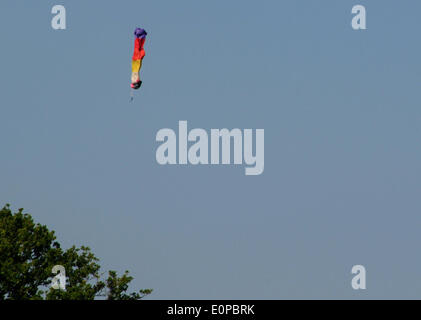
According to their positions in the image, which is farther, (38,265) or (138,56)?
(38,265)

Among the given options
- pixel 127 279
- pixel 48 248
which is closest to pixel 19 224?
pixel 48 248

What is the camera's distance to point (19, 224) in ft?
368

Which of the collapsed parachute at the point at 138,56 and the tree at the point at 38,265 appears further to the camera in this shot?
the tree at the point at 38,265

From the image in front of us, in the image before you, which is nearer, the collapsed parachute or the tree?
the collapsed parachute
